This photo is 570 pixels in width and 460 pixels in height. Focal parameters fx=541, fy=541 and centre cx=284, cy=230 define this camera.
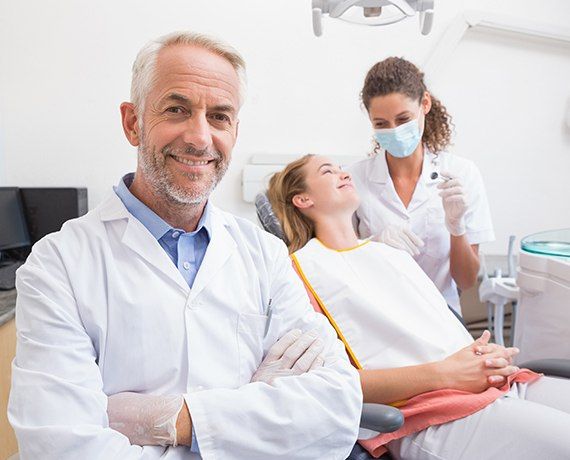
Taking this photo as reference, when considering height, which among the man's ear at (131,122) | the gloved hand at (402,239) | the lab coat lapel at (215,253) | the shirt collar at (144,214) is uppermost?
the man's ear at (131,122)

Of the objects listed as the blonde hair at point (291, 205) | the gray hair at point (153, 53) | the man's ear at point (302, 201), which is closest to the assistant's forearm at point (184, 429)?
the gray hair at point (153, 53)

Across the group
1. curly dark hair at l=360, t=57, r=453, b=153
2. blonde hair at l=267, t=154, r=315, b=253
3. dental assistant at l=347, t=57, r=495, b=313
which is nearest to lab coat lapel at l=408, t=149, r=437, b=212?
dental assistant at l=347, t=57, r=495, b=313

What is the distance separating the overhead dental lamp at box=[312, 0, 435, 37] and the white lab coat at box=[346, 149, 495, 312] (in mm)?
472

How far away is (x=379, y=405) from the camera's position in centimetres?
110

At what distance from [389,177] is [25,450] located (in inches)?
57.3

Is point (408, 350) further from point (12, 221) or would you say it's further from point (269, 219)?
point (12, 221)

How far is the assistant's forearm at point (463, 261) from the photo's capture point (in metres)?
1.87

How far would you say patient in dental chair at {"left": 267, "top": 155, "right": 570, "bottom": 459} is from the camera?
118 centimetres

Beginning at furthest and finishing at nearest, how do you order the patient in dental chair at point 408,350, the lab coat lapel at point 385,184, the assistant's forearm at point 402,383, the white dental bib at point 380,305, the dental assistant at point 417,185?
the lab coat lapel at point 385,184, the dental assistant at point 417,185, the white dental bib at point 380,305, the assistant's forearm at point 402,383, the patient in dental chair at point 408,350

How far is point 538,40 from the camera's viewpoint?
9.77 feet

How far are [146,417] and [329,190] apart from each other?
0.99 m

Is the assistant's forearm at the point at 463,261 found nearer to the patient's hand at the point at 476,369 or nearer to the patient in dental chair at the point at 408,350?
the patient in dental chair at the point at 408,350

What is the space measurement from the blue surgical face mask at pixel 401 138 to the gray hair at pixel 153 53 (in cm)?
82

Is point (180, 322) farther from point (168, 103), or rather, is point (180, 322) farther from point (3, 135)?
point (3, 135)
